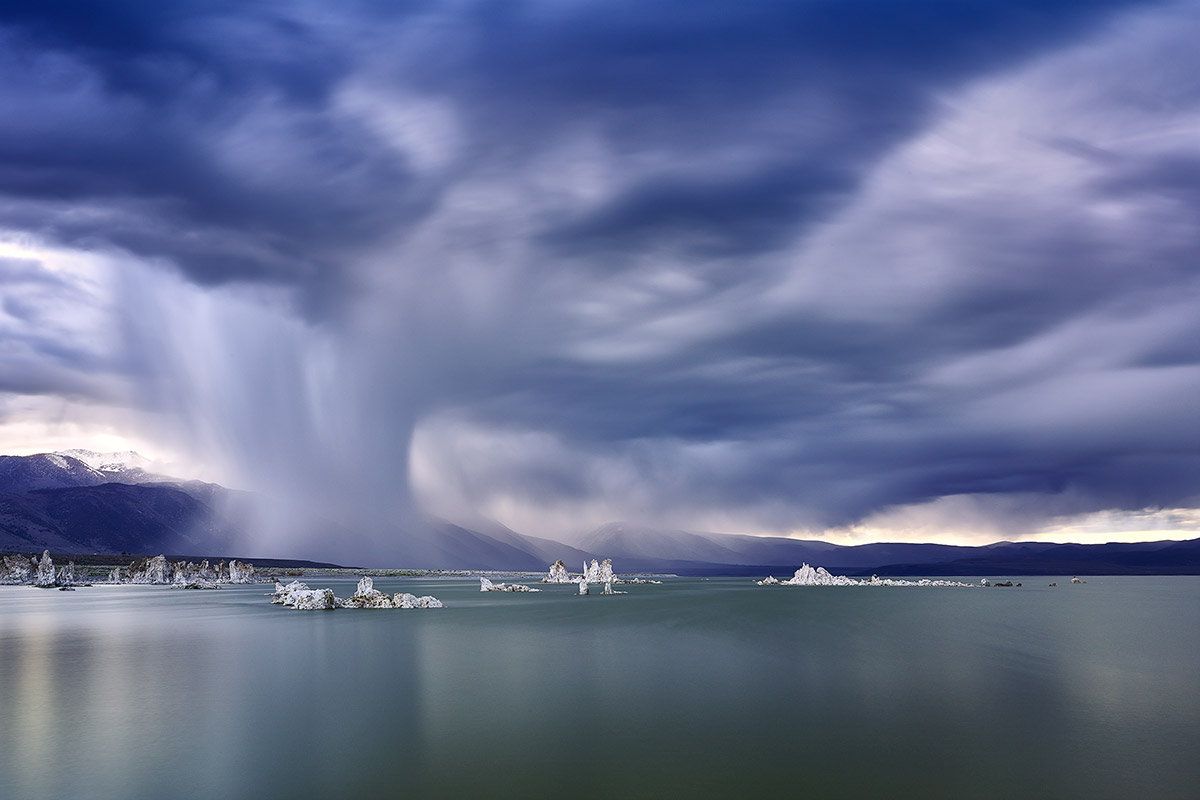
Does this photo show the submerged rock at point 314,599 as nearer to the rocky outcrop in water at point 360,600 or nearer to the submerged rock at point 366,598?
the rocky outcrop in water at point 360,600

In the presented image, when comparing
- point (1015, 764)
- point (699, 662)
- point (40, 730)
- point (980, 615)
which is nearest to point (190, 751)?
point (40, 730)

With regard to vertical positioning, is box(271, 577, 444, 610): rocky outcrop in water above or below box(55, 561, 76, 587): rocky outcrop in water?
above

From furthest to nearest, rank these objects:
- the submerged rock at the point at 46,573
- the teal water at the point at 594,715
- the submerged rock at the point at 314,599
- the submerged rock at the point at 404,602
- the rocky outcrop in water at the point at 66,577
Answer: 1. the rocky outcrop in water at the point at 66,577
2. the submerged rock at the point at 46,573
3. the submerged rock at the point at 404,602
4. the submerged rock at the point at 314,599
5. the teal water at the point at 594,715

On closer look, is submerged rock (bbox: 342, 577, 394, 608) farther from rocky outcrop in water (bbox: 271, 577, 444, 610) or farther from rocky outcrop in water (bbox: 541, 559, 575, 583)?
rocky outcrop in water (bbox: 541, 559, 575, 583)

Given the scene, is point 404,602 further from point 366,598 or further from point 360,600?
point 360,600

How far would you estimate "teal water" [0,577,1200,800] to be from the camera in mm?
16641

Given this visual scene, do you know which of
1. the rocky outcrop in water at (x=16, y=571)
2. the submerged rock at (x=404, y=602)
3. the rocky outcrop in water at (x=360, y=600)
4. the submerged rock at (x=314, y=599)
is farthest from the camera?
the rocky outcrop in water at (x=16, y=571)

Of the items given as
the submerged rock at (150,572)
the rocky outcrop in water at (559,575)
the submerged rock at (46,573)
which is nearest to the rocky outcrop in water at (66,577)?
the submerged rock at (46,573)

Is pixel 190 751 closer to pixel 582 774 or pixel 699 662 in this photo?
pixel 582 774

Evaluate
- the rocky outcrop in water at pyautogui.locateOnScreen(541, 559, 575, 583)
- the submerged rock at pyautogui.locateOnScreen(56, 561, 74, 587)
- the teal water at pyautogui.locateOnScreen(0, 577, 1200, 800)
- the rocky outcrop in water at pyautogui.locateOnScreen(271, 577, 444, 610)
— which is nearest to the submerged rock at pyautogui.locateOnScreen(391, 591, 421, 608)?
the rocky outcrop in water at pyautogui.locateOnScreen(271, 577, 444, 610)

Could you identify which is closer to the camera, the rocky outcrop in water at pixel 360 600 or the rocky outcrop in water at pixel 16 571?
the rocky outcrop in water at pixel 360 600

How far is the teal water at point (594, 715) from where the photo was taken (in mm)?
16641

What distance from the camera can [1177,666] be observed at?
119ft

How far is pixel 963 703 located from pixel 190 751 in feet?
79.0
